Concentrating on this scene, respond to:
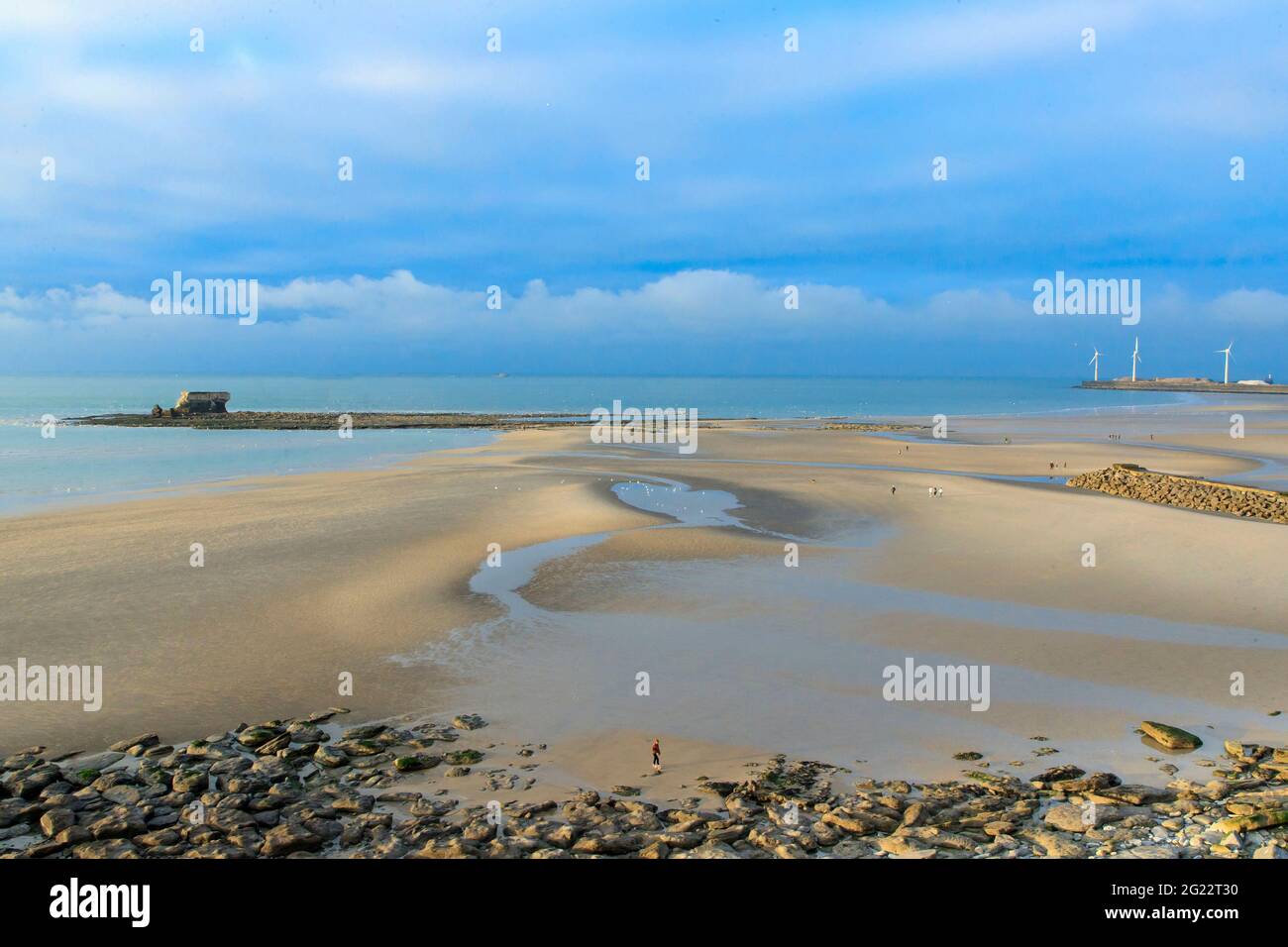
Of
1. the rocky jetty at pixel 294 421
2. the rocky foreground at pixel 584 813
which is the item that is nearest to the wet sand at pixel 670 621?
the rocky foreground at pixel 584 813

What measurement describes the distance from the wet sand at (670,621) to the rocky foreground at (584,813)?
0.72 metres

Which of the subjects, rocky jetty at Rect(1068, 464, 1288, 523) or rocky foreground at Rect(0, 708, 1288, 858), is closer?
rocky foreground at Rect(0, 708, 1288, 858)

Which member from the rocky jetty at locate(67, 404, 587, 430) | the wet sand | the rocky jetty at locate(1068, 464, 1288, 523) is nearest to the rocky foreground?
the wet sand

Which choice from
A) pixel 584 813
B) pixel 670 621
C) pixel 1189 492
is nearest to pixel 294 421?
pixel 670 621

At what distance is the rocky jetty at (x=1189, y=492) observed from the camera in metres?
31.7

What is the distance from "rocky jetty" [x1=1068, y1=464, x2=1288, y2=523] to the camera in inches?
1249

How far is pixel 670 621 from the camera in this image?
18.6m

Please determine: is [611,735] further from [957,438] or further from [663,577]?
[957,438]

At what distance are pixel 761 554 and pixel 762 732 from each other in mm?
12611

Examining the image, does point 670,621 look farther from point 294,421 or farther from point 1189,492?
point 294,421

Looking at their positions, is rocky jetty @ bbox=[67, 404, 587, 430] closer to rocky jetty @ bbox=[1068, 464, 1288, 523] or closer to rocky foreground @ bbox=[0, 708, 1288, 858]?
rocky jetty @ bbox=[1068, 464, 1288, 523]

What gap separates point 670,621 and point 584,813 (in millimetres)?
8864

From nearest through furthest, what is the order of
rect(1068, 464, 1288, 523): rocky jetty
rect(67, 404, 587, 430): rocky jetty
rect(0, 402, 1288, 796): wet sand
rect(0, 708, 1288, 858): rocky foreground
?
rect(0, 708, 1288, 858): rocky foreground
rect(0, 402, 1288, 796): wet sand
rect(1068, 464, 1288, 523): rocky jetty
rect(67, 404, 587, 430): rocky jetty

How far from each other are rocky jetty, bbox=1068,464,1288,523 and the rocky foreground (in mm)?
25046
